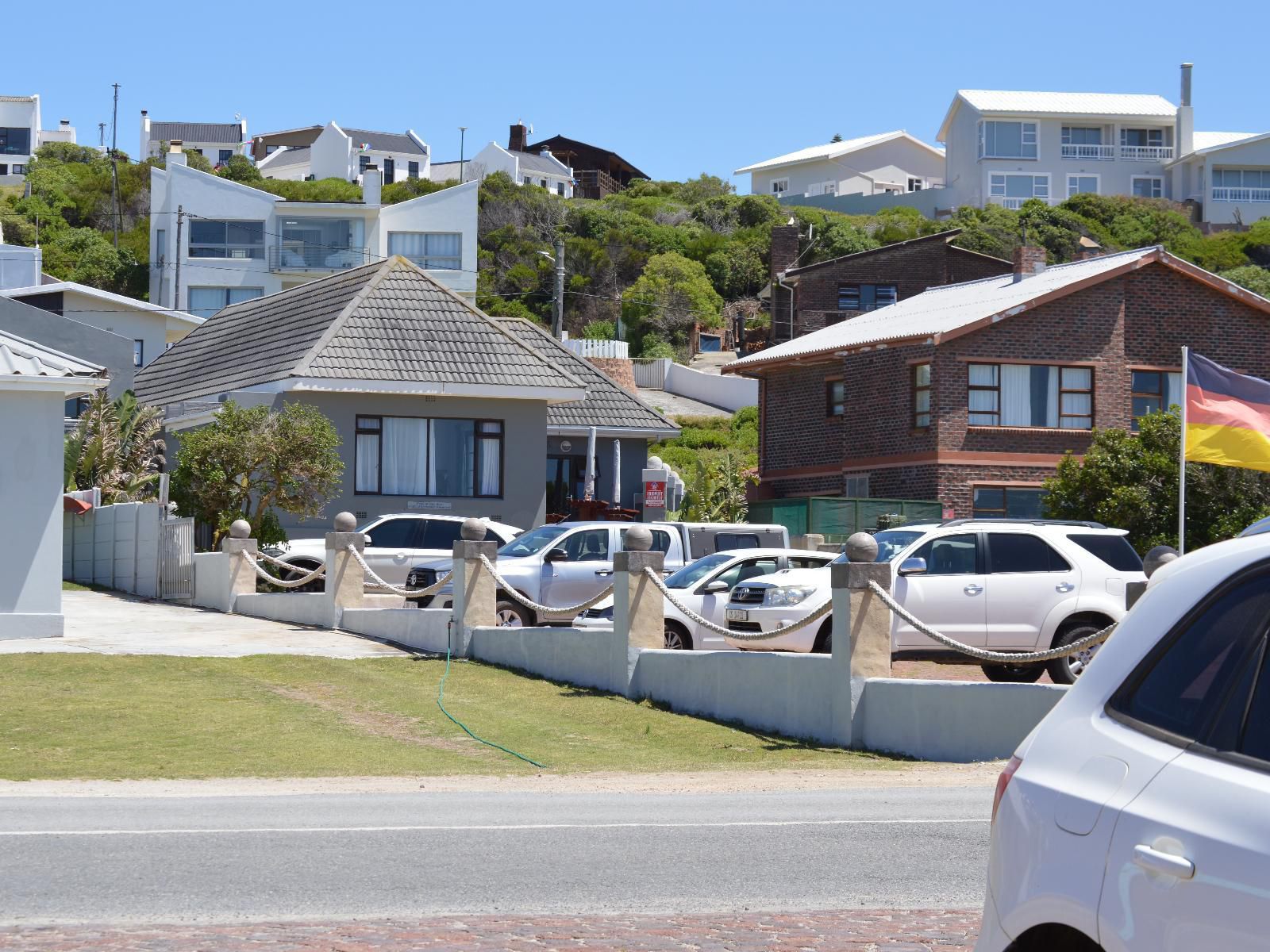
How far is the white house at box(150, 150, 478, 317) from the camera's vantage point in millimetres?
72312

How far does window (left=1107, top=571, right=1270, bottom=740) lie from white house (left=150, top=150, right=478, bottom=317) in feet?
228

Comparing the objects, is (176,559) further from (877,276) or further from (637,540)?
(877,276)

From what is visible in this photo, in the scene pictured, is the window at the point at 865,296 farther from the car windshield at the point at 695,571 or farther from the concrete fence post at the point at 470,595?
the concrete fence post at the point at 470,595

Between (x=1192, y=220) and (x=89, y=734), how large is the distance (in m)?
92.4

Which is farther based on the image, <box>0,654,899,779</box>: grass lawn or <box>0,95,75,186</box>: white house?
<box>0,95,75,186</box>: white house

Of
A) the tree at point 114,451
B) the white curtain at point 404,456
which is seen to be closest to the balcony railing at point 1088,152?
the white curtain at point 404,456

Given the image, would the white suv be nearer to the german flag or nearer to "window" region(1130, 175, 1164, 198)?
the german flag

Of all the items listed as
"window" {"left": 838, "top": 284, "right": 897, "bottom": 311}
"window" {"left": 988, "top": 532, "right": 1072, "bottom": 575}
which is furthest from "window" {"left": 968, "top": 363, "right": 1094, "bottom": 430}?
"window" {"left": 988, "top": 532, "right": 1072, "bottom": 575}

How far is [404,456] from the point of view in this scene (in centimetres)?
3519

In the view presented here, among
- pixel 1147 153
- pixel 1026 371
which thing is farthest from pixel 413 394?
pixel 1147 153

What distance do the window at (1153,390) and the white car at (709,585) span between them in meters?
22.0

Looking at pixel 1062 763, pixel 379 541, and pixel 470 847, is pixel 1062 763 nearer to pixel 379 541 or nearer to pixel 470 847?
pixel 470 847

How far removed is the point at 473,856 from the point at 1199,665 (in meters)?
6.09

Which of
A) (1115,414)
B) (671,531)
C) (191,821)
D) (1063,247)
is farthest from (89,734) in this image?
(1063,247)
